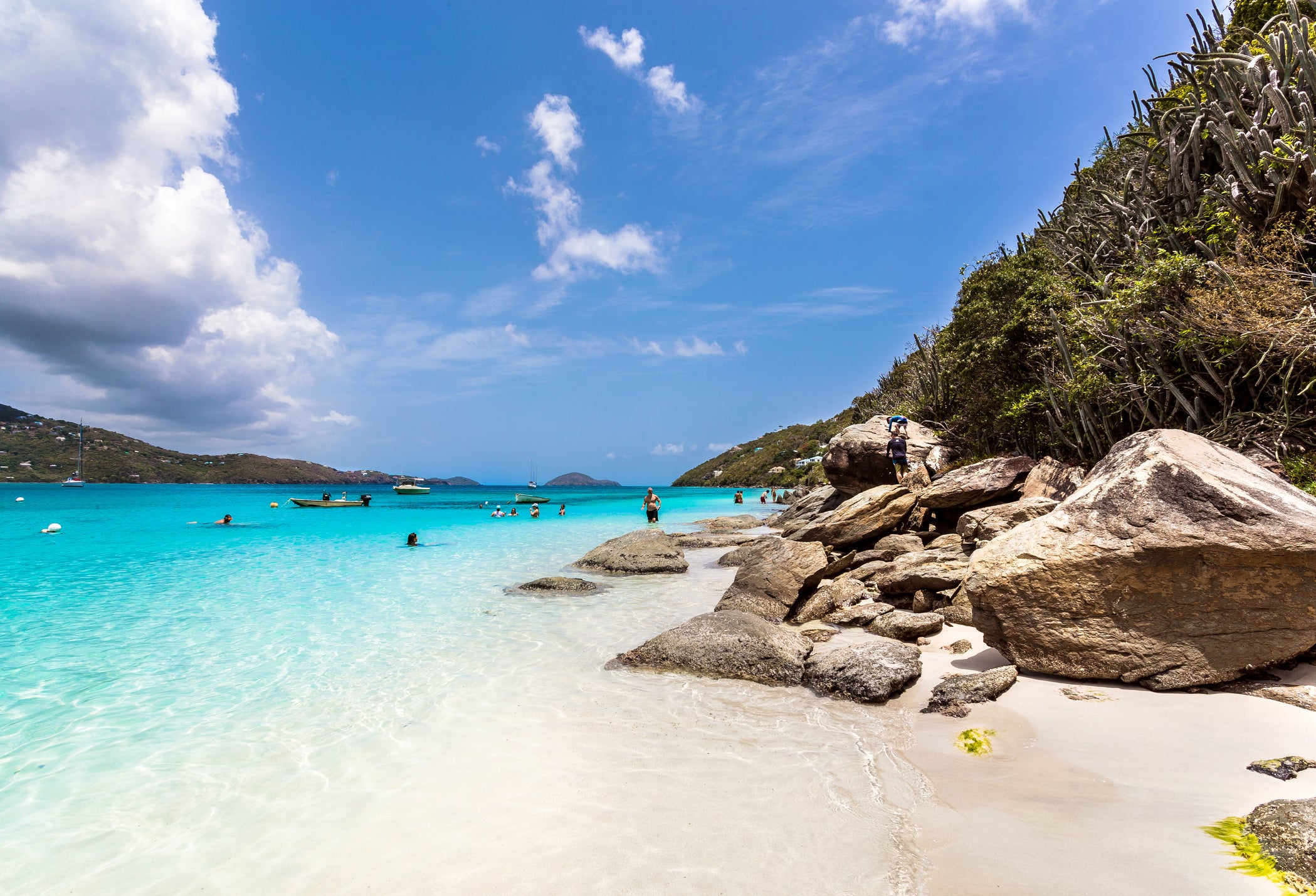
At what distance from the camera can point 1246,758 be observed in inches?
171

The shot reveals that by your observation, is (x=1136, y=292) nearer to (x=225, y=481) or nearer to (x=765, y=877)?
(x=765, y=877)

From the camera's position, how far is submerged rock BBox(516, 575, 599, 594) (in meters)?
13.5

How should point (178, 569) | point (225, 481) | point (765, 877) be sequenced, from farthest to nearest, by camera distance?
point (225, 481)
point (178, 569)
point (765, 877)

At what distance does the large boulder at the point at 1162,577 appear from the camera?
5277 mm

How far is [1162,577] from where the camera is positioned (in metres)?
5.57

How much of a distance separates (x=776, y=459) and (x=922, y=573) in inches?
3466

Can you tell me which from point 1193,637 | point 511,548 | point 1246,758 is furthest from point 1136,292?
point 511,548

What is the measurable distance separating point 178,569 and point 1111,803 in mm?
22176

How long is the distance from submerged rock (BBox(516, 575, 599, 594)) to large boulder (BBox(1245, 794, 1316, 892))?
37.4 feet

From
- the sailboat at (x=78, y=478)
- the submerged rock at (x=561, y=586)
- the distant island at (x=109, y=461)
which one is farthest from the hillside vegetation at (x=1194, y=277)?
the distant island at (x=109, y=461)

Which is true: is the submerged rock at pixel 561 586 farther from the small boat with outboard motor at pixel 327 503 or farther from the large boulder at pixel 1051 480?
the small boat with outboard motor at pixel 327 503

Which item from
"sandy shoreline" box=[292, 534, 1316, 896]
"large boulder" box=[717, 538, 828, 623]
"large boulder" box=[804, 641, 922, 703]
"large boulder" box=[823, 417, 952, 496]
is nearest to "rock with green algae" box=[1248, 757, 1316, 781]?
"sandy shoreline" box=[292, 534, 1316, 896]

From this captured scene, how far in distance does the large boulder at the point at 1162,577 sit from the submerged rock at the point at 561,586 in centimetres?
915

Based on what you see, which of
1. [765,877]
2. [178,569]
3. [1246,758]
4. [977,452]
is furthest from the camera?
[977,452]
